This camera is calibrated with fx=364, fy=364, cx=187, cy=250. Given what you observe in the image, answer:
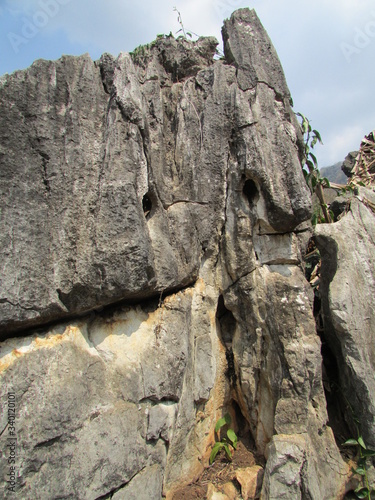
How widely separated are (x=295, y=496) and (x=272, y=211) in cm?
296

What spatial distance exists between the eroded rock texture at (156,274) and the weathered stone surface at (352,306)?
351mm

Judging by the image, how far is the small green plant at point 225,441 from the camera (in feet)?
13.6

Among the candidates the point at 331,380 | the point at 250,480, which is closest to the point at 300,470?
the point at 250,480

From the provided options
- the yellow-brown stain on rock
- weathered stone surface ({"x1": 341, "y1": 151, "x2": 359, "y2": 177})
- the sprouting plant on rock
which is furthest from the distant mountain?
the yellow-brown stain on rock

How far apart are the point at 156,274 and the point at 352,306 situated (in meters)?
2.37

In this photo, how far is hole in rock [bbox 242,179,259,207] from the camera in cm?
456

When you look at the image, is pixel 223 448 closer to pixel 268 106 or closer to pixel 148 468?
pixel 148 468

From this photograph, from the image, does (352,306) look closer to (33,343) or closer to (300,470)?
(300,470)

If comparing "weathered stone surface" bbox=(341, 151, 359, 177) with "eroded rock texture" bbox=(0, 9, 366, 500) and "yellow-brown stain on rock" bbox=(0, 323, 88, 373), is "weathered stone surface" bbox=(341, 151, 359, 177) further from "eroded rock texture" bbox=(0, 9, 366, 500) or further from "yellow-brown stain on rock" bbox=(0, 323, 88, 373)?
"yellow-brown stain on rock" bbox=(0, 323, 88, 373)

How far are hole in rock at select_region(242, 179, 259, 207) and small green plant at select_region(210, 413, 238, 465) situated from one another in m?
2.64

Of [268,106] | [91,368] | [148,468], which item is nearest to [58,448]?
[91,368]

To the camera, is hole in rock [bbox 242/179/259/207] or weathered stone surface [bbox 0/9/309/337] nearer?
weathered stone surface [bbox 0/9/309/337]

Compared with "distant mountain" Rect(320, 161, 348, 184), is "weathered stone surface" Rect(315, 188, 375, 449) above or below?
below

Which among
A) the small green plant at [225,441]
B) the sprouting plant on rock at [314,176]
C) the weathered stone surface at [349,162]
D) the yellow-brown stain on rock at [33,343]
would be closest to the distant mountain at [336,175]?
the weathered stone surface at [349,162]
